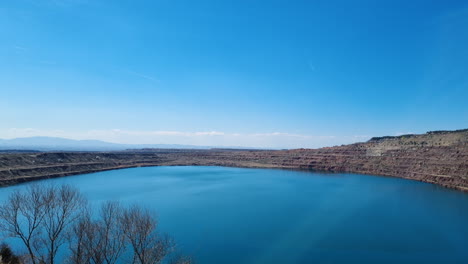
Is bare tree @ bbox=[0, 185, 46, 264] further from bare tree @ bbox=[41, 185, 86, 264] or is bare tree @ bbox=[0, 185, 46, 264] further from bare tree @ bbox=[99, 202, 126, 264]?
bare tree @ bbox=[99, 202, 126, 264]

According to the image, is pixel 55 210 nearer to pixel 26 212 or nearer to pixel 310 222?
pixel 26 212

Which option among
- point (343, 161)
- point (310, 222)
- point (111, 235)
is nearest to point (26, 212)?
point (111, 235)

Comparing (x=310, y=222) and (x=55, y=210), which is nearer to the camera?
(x=55, y=210)

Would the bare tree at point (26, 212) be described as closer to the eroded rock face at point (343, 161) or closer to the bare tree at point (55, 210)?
the bare tree at point (55, 210)

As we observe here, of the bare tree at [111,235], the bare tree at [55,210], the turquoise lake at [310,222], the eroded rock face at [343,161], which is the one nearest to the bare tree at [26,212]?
the bare tree at [55,210]

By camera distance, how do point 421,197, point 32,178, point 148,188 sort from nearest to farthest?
point 421,197, point 148,188, point 32,178

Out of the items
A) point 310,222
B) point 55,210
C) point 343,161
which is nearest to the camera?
point 55,210

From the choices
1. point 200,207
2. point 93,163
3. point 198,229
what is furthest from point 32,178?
point 198,229

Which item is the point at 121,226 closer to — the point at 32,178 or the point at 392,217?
the point at 392,217
